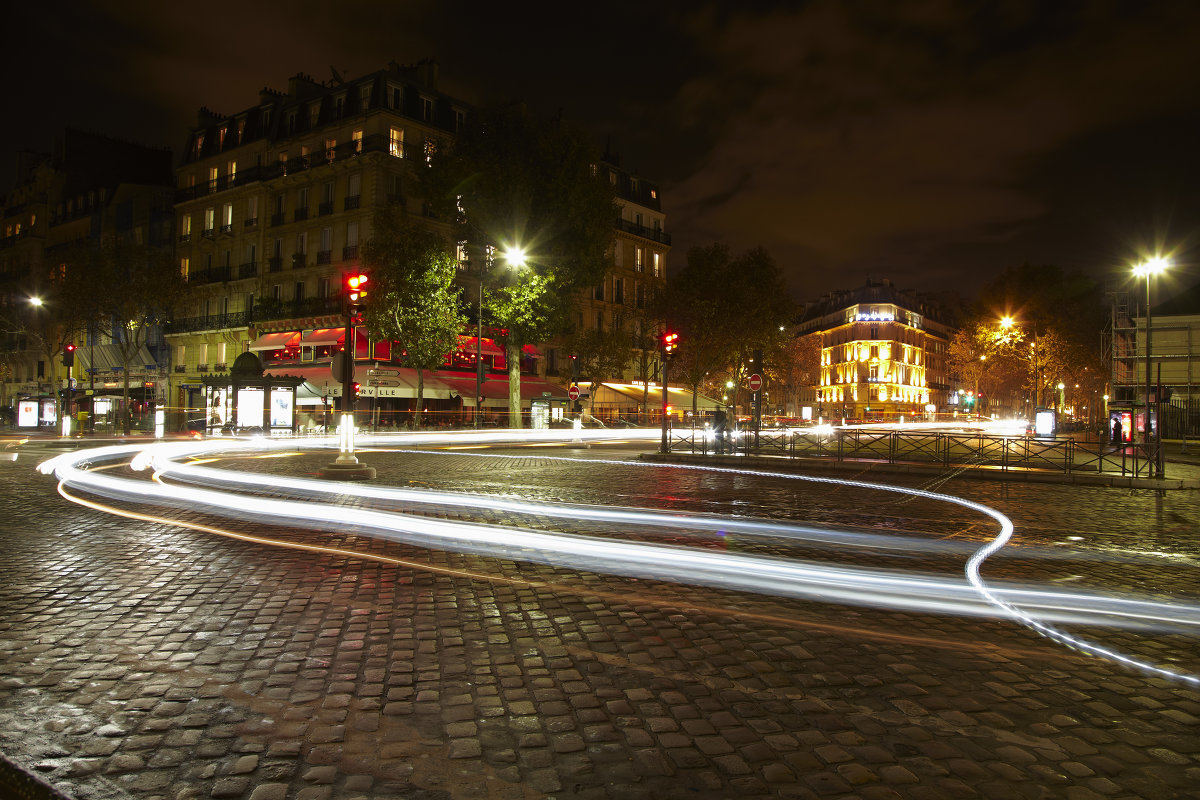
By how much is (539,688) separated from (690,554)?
3410 millimetres

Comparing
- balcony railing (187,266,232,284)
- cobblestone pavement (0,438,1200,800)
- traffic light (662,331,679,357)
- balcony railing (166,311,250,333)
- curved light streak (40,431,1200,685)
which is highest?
balcony railing (187,266,232,284)

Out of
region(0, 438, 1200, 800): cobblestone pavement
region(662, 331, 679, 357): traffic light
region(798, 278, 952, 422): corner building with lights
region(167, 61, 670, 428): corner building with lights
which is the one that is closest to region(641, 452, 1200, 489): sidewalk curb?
region(662, 331, 679, 357): traffic light

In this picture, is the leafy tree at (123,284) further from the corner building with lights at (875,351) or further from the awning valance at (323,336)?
the corner building with lights at (875,351)

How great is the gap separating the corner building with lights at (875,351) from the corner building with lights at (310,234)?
2690 inches

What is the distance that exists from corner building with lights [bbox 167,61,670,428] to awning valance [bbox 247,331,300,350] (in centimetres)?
9

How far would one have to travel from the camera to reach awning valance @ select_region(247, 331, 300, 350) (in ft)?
132

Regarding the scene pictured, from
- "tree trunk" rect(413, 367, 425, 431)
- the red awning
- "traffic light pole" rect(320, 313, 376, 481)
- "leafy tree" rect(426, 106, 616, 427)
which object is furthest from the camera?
the red awning

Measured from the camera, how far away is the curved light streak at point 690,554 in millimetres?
5535

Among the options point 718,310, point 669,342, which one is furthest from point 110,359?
point 669,342

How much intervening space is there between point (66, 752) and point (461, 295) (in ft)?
131

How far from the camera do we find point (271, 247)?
142 feet

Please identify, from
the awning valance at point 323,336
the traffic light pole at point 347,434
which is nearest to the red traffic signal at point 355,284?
the traffic light pole at point 347,434

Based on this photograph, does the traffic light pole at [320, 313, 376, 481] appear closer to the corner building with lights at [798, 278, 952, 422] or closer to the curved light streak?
the curved light streak

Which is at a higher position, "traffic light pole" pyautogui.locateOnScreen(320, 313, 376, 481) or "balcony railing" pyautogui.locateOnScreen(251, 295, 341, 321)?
"balcony railing" pyautogui.locateOnScreen(251, 295, 341, 321)
